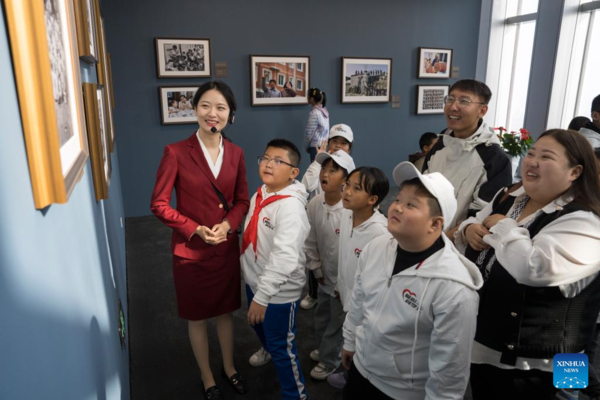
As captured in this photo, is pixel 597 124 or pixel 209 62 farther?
pixel 209 62

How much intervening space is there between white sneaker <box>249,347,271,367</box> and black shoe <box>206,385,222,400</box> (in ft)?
1.11

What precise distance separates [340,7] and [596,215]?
5.52 meters

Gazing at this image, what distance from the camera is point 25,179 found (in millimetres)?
639

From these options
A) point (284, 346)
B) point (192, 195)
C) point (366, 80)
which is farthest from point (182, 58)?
point (284, 346)

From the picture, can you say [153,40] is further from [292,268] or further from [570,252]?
[570,252]

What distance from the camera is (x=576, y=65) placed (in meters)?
6.27

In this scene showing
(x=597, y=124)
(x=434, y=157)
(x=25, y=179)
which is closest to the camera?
(x=25, y=179)

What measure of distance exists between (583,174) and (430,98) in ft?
19.3

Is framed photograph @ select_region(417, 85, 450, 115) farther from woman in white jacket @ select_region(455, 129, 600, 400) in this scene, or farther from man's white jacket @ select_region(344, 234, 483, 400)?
man's white jacket @ select_region(344, 234, 483, 400)

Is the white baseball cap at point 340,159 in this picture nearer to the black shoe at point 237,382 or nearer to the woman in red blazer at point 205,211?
the woman in red blazer at point 205,211

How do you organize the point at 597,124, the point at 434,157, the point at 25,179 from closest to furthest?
the point at 25,179 < the point at 434,157 < the point at 597,124

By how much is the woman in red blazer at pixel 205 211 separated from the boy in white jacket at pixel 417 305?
2.91 feet

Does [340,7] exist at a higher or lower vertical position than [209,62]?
higher

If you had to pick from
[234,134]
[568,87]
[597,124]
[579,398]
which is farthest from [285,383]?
[568,87]
